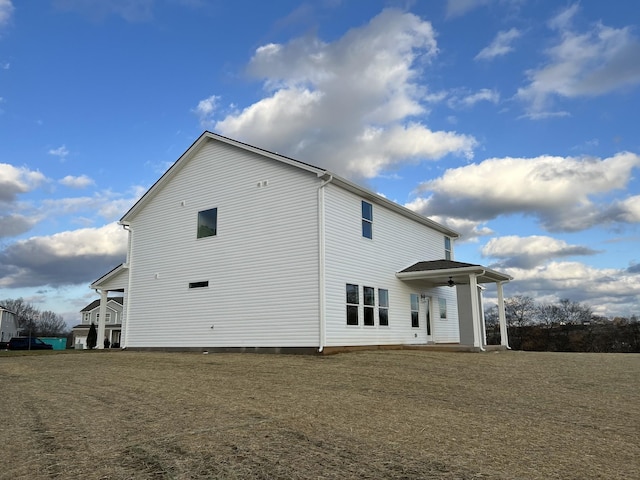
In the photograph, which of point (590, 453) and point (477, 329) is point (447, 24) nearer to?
point (477, 329)

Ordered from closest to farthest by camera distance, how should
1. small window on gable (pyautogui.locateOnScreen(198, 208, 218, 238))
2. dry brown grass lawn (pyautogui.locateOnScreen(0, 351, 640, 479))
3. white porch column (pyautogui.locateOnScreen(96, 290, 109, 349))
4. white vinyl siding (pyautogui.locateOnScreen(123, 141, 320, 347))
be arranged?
1. dry brown grass lawn (pyautogui.locateOnScreen(0, 351, 640, 479))
2. white vinyl siding (pyautogui.locateOnScreen(123, 141, 320, 347))
3. small window on gable (pyautogui.locateOnScreen(198, 208, 218, 238))
4. white porch column (pyautogui.locateOnScreen(96, 290, 109, 349))

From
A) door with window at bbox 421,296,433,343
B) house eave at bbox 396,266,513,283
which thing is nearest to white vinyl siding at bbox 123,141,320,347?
house eave at bbox 396,266,513,283

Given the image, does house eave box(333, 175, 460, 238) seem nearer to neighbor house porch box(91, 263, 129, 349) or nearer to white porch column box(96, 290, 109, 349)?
neighbor house porch box(91, 263, 129, 349)

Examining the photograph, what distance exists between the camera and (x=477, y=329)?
17.2m

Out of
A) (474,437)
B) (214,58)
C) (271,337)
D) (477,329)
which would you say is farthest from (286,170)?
(474,437)

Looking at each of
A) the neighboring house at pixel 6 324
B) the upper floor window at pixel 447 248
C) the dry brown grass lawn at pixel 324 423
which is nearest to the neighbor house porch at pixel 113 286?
the dry brown grass lawn at pixel 324 423

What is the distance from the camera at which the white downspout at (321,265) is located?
581 inches

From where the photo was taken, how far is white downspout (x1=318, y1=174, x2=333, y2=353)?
1475 cm

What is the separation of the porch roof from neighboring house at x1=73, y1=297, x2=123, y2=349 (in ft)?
134

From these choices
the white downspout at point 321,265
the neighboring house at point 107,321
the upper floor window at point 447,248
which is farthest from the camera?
the neighboring house at point 107,321

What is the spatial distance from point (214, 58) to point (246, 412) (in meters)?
12.6

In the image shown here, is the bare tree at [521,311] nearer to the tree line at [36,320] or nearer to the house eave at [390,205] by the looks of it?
the house eave at [390,205]

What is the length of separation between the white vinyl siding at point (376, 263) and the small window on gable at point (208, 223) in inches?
189

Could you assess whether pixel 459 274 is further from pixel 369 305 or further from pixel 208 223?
pixel 208 223
